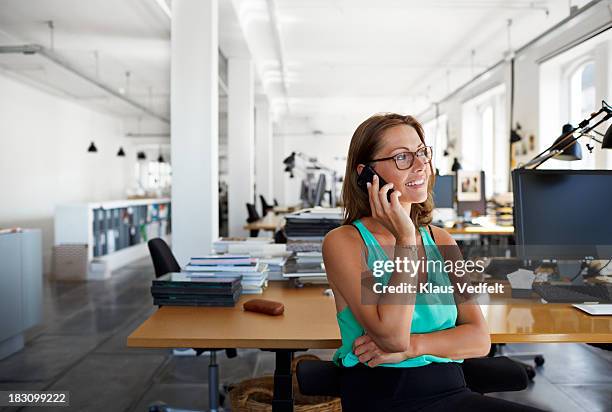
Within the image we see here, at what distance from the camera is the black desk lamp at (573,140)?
2.41 metres

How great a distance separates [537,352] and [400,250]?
3.23 meters

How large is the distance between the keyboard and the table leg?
43.9 inches

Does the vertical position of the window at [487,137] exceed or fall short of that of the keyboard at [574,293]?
it exceeds it

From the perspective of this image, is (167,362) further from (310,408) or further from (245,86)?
(245,86)

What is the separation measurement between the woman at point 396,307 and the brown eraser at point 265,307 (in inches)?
15.7

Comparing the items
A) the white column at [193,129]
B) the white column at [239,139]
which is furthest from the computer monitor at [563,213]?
the white column at [239,139]

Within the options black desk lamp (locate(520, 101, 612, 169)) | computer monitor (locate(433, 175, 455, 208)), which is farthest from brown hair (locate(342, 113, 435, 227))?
computer monitor (locate(433, 175, 455, 208))

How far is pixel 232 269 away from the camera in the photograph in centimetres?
235

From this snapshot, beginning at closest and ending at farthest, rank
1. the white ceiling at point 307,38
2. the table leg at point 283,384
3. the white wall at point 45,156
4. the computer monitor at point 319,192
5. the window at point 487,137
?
the table leg at point 283,384
the computer monitor at point 319,192
the white ceiling at point 307,38
the white wall at point 45,156
the window at point 487,137

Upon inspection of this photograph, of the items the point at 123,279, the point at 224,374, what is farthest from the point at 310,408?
the point at 123,279

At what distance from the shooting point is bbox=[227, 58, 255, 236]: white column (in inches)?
357

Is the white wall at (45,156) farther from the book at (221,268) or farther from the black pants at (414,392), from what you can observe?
the black pants at (414,392)

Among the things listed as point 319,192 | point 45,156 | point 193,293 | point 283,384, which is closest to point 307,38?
point 319,192

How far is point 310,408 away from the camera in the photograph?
7.63 feet
